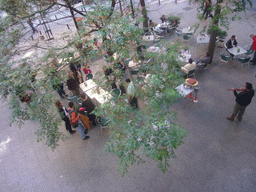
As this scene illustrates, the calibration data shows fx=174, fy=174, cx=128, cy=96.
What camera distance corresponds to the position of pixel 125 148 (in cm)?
359

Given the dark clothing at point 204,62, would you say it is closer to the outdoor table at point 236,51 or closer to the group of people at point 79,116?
the outdoor table at point 236,51

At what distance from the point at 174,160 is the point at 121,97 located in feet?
10.0

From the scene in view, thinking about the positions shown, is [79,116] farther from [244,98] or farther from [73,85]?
[244,98]

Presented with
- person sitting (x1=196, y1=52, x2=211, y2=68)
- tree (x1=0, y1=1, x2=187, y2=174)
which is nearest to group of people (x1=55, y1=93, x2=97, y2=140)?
tree (x1=0, y1=1, x2=187, y2=174)

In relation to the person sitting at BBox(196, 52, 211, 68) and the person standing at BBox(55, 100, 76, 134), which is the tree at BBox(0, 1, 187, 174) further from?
the person sitting at BBox(196, 52, 211, 68)

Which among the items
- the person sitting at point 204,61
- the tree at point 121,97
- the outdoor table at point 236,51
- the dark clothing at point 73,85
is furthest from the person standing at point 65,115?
the outdoor table at point 236,51

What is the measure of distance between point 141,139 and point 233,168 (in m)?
3.69

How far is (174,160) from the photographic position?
19.1 feet

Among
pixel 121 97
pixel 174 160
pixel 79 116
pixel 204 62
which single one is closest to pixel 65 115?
pixel 79 116

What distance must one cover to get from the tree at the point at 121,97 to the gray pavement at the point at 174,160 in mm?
1609

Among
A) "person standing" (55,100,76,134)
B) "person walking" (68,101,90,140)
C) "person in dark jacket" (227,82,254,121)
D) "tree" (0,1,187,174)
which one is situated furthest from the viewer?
"person standing" (55,100,76,134)

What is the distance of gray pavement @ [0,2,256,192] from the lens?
207 inches

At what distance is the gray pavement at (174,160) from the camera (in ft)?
17.3

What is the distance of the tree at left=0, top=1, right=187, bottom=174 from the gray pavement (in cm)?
161
